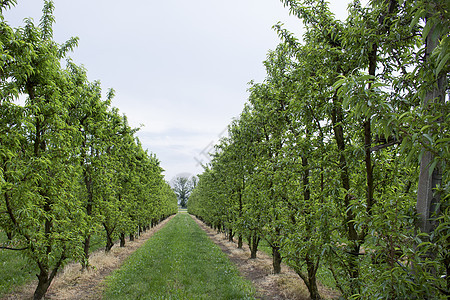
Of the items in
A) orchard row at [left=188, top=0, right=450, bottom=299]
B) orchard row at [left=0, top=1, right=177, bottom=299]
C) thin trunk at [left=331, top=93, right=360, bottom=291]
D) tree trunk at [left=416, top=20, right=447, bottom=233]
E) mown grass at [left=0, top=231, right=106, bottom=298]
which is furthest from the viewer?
mown grass at [left=0, top=231, right=106, bottom=298]

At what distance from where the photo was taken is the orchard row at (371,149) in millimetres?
1928

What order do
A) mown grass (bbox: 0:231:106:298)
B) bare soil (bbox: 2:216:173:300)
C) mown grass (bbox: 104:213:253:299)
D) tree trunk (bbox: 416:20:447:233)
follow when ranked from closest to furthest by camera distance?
tree trunk (bbox: 416:20:447:233)
mown grass (bbox: 0:231:106:298)
bare soil (bbox: 2:216:173:300)
mown grass (bbox: 104:213:253:299)

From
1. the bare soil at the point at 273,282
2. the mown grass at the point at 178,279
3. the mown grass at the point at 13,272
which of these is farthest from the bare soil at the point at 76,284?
the bare soil at the point at 273,282

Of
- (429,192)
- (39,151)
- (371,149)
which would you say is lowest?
(429,192)

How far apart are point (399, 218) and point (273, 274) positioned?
8194 mm

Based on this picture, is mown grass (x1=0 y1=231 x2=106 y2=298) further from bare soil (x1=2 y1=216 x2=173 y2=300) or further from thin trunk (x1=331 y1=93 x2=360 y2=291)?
thin trunk (x1=331 y1=93 x2=360 y2=291)

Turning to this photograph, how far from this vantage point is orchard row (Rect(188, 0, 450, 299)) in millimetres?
1928

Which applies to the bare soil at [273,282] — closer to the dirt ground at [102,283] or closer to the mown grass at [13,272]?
the dirt ground at [102,283]

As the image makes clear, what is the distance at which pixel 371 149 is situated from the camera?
2.97m

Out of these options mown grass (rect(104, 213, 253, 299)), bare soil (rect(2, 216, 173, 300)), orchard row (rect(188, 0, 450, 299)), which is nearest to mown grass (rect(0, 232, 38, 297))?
bare soil (rect(2, 216, 173, 300))

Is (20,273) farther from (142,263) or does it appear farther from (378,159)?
(378,159)

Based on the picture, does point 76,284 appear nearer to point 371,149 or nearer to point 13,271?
point 13,271

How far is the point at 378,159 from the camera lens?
12.8ft

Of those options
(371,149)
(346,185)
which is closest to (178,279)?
(346,185)
